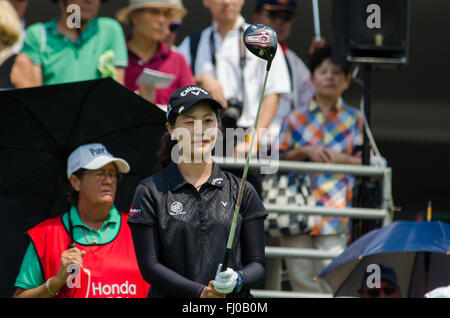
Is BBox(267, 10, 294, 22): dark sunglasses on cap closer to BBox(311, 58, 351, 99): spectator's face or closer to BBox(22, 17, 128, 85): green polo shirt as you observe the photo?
BBox(311, 58, 351, 99): spectator's face

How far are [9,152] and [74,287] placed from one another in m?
1.03

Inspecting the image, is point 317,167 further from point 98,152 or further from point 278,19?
point 98,152

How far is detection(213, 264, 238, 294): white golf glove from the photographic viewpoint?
12.9 ft

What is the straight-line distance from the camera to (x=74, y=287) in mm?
5598

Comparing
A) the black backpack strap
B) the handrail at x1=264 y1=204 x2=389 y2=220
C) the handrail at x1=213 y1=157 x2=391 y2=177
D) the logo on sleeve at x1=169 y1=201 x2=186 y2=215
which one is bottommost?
the handrail at x1=264 y1=204 x2=389 y2=220

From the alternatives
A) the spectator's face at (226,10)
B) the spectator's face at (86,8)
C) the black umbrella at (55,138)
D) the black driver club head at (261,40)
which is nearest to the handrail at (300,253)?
the black umbrella at (55,138)

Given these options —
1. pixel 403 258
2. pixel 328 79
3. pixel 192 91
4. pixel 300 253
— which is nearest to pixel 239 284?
pixel 192 91

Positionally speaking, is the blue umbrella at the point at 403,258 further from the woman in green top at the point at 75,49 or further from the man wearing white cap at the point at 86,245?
the woman in green top at the point at 75,49

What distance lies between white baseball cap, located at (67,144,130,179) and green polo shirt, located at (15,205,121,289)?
9.8 inches

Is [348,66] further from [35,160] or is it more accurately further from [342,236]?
[35,160]

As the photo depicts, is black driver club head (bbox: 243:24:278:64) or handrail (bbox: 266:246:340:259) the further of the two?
handrail (bbox: 266:246:340:259)

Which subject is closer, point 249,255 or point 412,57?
point 249,255

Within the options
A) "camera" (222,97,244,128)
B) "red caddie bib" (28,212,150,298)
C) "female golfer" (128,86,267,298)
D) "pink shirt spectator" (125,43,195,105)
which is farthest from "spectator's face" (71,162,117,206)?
"pink shirt spectator" (125,43,195,105)

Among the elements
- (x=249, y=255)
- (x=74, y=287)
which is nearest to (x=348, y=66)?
(x=74, y=287)
